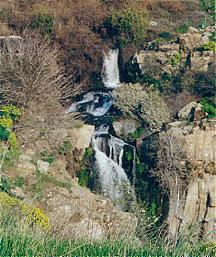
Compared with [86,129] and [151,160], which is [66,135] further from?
[151,160]

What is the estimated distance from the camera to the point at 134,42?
20.6m

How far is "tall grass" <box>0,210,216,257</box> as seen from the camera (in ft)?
12.1

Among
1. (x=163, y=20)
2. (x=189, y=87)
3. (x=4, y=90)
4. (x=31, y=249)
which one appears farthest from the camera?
(x=163, y=20)

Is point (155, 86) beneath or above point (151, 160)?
above

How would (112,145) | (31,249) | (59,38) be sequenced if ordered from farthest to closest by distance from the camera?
1. (59,38)
2. (112,145)
3. (31,249)

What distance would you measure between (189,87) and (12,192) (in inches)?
304

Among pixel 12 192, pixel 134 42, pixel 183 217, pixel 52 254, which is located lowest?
pixel 183 217

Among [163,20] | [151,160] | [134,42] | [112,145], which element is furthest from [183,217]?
[163,20]

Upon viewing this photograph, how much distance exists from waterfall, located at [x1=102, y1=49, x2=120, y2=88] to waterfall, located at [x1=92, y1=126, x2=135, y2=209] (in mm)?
3868

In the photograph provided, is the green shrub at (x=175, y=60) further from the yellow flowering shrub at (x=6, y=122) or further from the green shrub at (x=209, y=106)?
the yellow flowering shrub at (x=6, y=122)

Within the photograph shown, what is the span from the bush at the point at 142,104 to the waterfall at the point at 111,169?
3.66ft

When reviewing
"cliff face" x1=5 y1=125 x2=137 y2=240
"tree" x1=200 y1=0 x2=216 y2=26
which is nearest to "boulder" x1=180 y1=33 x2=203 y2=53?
"tree" x1=200 y1=0 x2=216 y2=26

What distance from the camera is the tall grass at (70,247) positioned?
3.67 m

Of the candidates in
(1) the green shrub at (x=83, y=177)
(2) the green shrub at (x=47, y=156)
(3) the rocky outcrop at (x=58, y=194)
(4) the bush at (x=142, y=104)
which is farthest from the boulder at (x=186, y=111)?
(2) the green shrub at (x=47, y=156)
